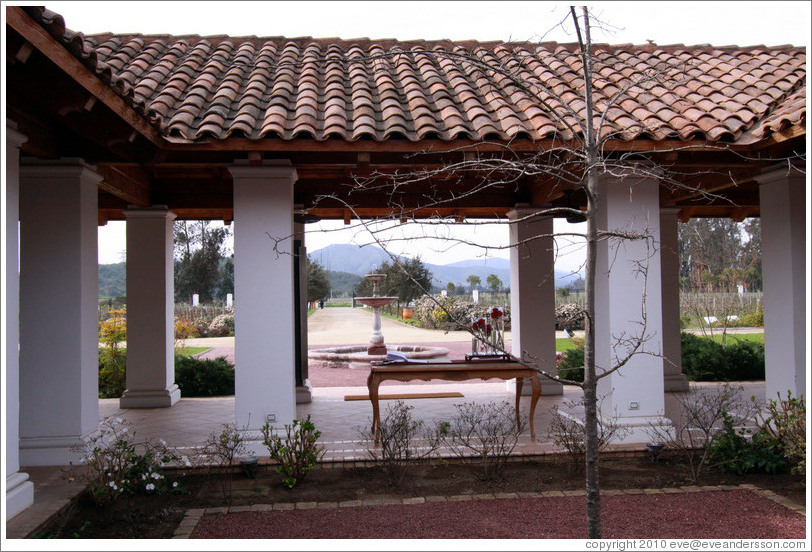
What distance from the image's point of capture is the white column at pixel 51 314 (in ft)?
19.5

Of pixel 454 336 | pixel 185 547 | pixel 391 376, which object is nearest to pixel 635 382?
pixel 391 376

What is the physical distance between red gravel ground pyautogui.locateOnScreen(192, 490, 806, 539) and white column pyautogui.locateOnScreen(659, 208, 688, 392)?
4.93 m

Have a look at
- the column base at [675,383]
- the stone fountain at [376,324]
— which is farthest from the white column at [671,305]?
the stone fountain at [376,324]

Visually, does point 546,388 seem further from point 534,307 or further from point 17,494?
point 17,494

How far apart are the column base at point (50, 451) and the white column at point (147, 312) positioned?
139 inches

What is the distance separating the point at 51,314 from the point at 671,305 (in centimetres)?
855

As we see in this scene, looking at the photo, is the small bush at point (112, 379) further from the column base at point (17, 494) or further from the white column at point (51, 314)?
the column base at point (17, 494)

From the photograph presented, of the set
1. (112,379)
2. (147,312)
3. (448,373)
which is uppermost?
(147,312)

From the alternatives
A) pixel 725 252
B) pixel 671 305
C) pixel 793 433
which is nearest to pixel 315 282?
pixel 725 252

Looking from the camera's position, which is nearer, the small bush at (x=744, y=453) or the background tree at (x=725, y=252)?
the small bush at (x=744, y=453)

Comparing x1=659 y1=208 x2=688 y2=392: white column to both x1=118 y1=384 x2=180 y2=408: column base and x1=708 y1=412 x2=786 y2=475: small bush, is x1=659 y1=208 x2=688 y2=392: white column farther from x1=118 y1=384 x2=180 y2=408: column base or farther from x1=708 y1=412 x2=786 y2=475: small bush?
x1=118 y1=384 x2=180 y2=408: column base

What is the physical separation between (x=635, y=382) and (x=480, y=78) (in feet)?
12.5

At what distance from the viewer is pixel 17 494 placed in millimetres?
4645

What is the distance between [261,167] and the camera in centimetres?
624
